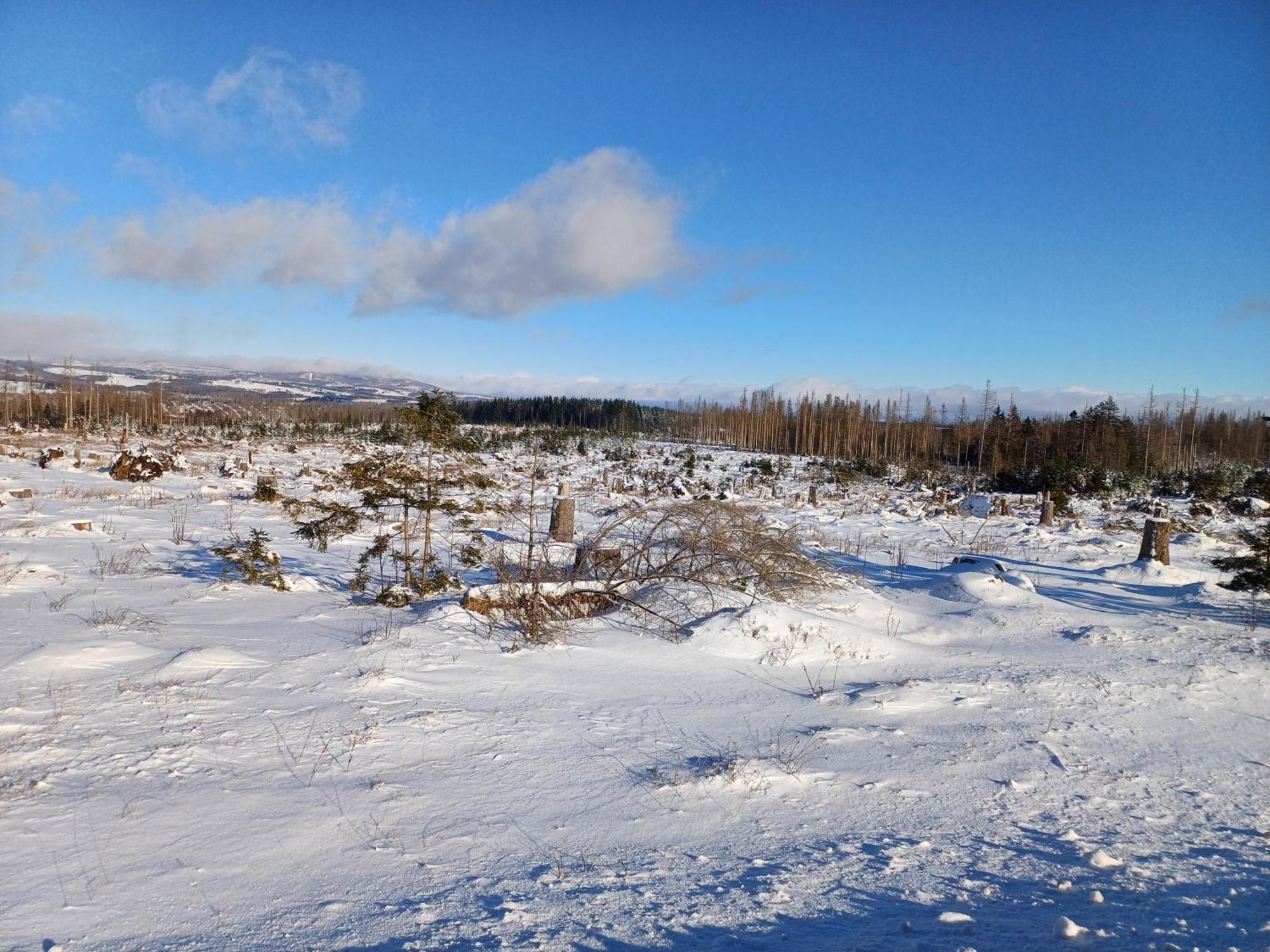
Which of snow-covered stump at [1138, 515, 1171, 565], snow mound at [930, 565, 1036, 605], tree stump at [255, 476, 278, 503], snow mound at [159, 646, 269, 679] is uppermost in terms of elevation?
snow-covered stump at [1138, 515, 1171, 565]

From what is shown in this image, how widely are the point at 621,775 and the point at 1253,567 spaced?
9176mm

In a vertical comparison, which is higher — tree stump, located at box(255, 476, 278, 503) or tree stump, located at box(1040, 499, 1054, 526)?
tree stump, located at box(1040, 499, 1054, 526)

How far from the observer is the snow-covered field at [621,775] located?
320cm

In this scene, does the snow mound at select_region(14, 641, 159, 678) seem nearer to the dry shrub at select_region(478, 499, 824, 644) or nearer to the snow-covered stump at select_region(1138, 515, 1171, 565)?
the dry shrub at select_region(478, 499, 824, 644)

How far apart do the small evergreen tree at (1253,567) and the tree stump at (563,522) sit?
29.3 ft

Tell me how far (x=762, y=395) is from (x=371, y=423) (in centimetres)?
5133

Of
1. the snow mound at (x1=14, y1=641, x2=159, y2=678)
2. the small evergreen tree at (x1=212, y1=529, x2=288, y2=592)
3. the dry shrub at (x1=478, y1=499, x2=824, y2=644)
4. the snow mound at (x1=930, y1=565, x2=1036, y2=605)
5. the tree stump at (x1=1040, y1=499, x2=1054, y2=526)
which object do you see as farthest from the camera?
the tree stump at (x1=1040, y1=499, x2=1054, y2=526)

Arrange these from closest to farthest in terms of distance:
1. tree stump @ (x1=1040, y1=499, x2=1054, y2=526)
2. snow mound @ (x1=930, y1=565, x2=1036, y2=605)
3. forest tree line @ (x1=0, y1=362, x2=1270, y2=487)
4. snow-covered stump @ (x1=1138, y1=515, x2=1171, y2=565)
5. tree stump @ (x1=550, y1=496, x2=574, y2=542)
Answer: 1. snow mound @ (x1=930, y1=565, x2=1036, y2=605)
2. tree stump @ (x1=550, y1=496, x2=574, y2=542)
3. snow-covered stump @ (x1=1138, y1=515, x2=1171, y2=565)
4. tree stump @ (x1=1040, y1=499, x2=1054, y2=526)
5. forest tree line @ (x1=0, y1=362, x2=1270, y2=487)

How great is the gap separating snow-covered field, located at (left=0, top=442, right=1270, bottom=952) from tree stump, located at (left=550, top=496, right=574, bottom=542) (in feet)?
12.9

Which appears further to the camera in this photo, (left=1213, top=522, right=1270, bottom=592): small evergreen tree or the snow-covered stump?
the snow-covered stump

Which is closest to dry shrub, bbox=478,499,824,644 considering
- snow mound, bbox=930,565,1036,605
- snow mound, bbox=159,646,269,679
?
snow mound, bbox=930,565,1036,605

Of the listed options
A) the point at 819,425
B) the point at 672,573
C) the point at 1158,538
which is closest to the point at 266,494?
the point at 672,573

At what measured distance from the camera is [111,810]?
12.7ft

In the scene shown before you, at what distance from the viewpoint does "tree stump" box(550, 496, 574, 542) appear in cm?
1221
